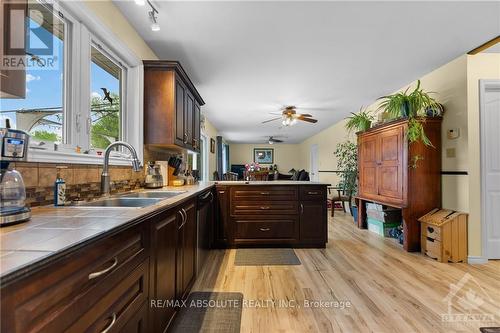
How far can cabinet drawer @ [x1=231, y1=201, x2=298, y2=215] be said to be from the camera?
3246mm

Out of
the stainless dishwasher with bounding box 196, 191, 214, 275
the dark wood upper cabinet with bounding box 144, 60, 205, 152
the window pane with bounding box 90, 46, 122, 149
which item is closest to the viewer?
the window pane with bounding box 90, 46, 122, 149

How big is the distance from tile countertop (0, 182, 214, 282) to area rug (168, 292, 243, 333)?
960 millimetres

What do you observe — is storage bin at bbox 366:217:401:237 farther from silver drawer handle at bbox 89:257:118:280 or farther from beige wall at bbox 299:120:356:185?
silver drawer handle at bbox 89:257:118:280

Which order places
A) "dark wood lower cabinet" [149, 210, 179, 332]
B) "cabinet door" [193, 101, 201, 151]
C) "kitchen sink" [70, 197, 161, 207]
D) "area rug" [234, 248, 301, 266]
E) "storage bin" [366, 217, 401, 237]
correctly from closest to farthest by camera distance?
"dark wood lower cabinet" [149, 210, 179, 332] → "kitchen sink" [70, 197, 161, 207] → "area rug" [234, 248, 301, 266] → "cabinet door" [193, 101, 201, 151] → "storage bin" [366, 217, 401, 237]

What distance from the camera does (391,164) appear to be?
339cm

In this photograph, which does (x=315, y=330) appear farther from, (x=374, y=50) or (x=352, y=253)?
(x=374, y=50)

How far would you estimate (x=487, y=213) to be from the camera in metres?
2.80

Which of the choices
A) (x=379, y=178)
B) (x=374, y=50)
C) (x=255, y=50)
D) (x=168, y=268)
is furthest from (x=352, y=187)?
(x=168, y=268)

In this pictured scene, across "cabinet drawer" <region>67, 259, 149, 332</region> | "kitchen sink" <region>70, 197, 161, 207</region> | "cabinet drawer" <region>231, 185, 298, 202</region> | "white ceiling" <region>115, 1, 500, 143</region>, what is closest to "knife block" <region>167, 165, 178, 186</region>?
"cabinet drawer" <region>231, 185, 298, 202</region>

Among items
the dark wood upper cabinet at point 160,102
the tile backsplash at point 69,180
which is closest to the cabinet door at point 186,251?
the tile backsplash at point 69,180

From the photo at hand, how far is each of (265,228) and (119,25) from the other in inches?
105

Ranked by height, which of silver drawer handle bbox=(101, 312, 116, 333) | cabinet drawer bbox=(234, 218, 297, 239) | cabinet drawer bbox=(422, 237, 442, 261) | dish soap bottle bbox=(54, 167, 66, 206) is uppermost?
dish soap bottle bbox=(54, 167, 66, 206)

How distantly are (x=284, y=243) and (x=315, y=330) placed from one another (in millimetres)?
1627

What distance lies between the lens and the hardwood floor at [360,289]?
5.56ft
